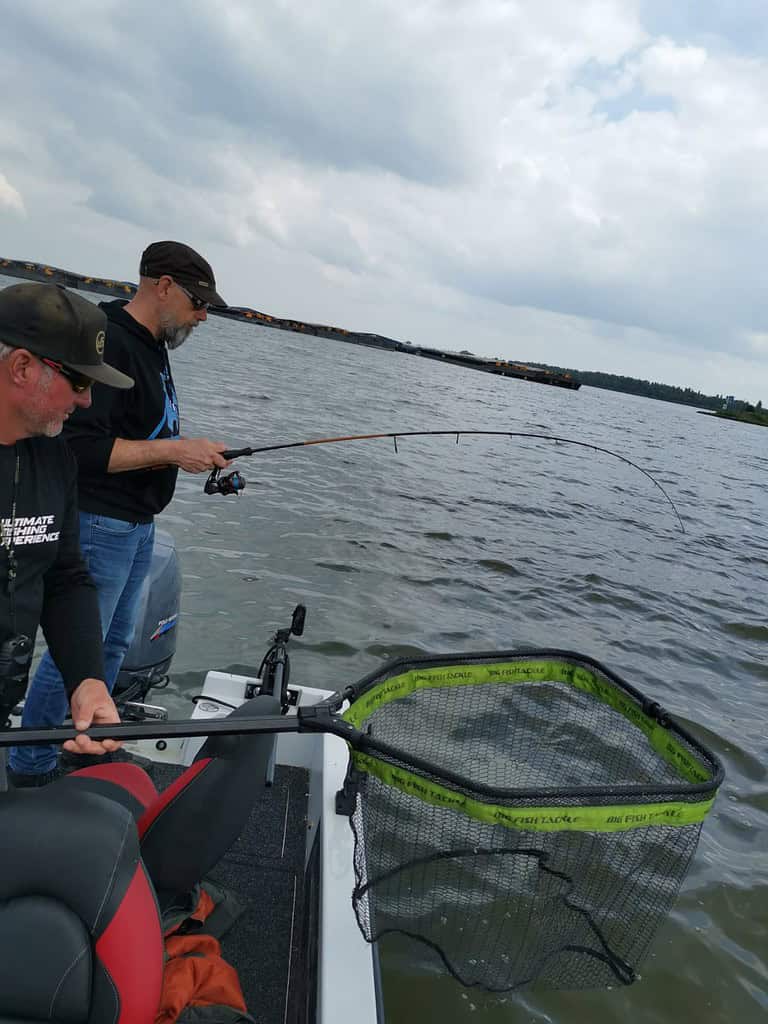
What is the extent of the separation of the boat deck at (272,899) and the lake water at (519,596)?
2.45ft

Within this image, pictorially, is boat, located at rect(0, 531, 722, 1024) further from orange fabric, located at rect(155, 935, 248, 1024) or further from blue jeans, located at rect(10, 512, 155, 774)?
blue jeans, located at rect(10, 512, 155, 774)

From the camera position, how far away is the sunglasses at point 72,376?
1911 millimetres

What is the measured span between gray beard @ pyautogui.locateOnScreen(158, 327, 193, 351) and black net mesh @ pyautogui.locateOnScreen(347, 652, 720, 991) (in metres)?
1.74

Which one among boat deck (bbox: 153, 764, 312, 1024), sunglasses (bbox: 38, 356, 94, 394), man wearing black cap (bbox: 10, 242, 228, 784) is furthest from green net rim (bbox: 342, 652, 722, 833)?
man wearing black cap (bbox: 10, 242, 228, 784)

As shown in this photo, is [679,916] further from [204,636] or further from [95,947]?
[204,636]

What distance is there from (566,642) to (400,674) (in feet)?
17.5

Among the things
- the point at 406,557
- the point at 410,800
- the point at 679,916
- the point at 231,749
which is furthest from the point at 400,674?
the point at 406,557

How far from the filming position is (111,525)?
3033mm

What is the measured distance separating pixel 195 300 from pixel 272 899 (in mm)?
2521

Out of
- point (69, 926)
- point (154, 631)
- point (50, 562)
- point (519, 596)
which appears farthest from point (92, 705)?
point (519, 596)

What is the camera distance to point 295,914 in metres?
2.81

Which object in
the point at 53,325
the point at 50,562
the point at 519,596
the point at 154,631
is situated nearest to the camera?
the point at 53,325

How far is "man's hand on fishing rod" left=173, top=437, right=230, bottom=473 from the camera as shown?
2.95m

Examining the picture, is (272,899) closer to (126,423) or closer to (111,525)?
(111,525)
